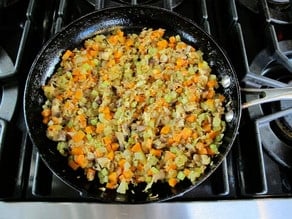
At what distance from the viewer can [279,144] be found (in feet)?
3.13

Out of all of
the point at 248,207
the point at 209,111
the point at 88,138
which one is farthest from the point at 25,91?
the point at 248,207

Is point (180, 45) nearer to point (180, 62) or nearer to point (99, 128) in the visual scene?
point (180, 62)

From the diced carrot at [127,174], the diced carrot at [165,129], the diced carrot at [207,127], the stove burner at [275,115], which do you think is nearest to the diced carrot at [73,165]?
the diced carrot at [127,174]

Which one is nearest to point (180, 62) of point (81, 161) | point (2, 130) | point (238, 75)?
point (238, 75)

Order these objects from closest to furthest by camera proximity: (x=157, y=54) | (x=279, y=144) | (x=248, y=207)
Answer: (x=248, y=207) < (x=279, y=144) < (x=157, y=54)

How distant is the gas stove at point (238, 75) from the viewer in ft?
2.95

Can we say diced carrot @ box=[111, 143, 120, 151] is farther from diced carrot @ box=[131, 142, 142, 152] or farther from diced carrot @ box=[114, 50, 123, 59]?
diced carrot @ box=[114, 50, 123, 59]

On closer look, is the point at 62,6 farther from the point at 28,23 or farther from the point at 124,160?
the point at 124,160

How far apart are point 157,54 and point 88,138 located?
0.29 meters

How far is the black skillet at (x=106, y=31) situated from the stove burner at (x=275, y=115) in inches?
2.6

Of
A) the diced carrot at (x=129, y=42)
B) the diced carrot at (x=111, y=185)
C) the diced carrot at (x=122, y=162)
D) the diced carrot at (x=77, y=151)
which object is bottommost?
the diced carrot at (x=111, y=185)

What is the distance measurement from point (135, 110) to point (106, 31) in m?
0.25

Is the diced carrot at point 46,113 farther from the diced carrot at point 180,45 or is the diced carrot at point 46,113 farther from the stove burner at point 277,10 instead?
the stove burner at point 277,10

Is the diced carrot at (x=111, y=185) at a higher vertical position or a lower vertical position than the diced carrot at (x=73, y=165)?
lower
